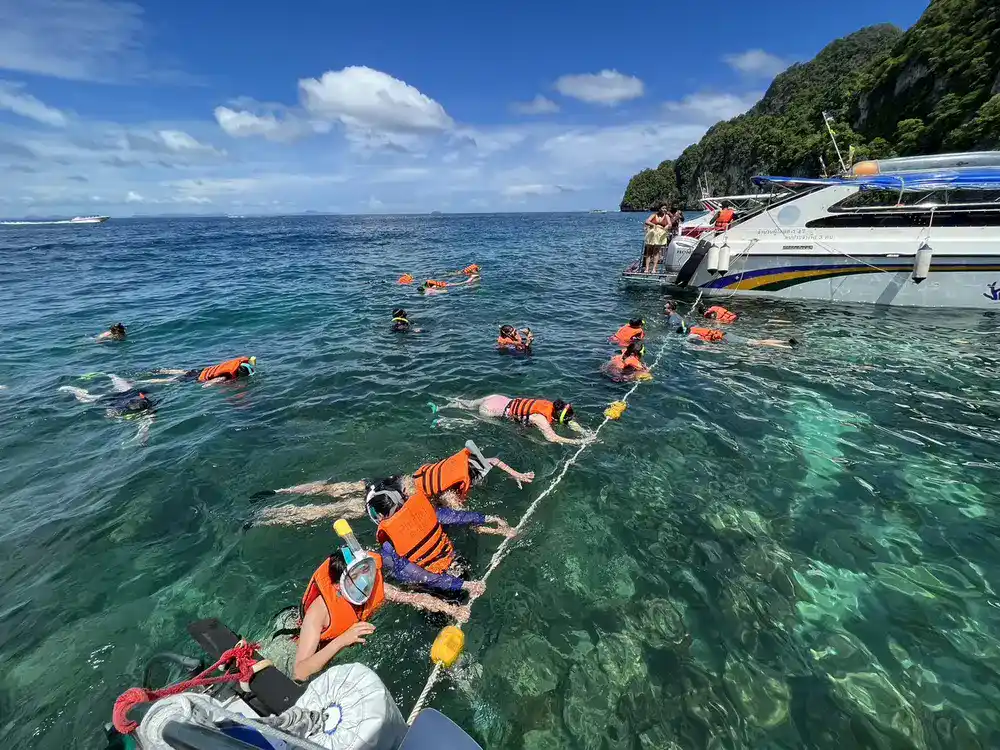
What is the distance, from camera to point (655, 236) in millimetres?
21875

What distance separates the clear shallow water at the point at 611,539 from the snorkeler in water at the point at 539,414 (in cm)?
30

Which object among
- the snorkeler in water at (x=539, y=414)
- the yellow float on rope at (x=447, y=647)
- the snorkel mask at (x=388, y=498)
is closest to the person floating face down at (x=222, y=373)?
the snorkeler in water at (x=539, y=414)

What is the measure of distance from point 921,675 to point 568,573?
326cm

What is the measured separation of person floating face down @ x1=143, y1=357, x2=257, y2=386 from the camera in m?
10.7

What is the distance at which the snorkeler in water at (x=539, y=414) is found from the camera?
7.86 m

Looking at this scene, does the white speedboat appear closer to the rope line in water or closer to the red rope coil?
the rope line in water

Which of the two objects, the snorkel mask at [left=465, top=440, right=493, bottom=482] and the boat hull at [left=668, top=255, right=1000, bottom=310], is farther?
the boat hull at [left=668, top=255, right=1000, bottom=310]

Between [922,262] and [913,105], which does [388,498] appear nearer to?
[922,262]

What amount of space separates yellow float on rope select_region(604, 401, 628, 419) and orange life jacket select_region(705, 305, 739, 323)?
7.20m

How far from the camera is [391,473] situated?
24.3ft

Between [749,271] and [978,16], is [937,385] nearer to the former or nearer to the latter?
[749,271]

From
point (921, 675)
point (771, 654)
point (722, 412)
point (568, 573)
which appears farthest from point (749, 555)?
point (722, 412)

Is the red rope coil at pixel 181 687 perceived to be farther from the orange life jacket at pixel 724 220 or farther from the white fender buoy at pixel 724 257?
the orange life jacket at pixel 724 220

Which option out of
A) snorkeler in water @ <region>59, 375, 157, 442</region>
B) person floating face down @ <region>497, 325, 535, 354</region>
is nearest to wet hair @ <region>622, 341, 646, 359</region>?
person floating face down @ <region>497, 325, 535, 354</region>
